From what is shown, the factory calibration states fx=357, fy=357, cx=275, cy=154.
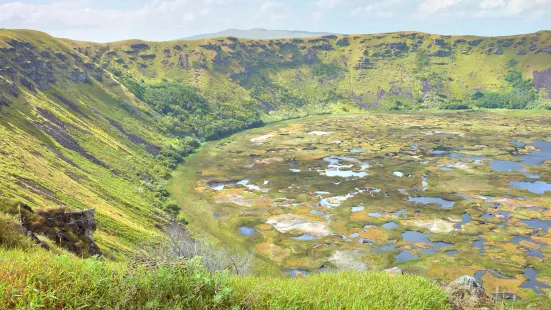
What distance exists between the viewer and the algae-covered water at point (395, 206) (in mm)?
77000

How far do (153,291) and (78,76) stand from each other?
20922cm

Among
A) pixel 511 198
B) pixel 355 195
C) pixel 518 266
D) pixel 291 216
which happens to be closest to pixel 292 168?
pixel 355 195

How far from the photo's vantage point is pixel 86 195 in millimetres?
86750

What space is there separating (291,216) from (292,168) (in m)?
48.1

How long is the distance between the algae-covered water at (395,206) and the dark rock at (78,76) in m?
75.6

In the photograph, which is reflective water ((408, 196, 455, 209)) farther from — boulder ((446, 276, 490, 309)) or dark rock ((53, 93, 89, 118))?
dark rock ((53, 93, 89, 118))

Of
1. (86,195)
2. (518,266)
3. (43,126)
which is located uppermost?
(43,126)

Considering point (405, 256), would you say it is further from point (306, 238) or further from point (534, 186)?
point (534, 186)

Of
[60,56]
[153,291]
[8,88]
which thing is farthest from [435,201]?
[60,56]

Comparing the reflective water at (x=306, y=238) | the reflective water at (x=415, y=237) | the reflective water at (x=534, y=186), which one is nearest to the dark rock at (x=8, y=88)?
the reflective water at (x=306, y=238)

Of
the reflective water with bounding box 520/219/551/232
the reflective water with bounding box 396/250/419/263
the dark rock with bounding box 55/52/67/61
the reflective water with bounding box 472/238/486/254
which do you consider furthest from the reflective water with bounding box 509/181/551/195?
the dark rock with bounding box 55/52/67/61

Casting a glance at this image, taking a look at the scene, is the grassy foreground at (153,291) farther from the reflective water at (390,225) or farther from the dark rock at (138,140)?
the dark rock at (138,140)

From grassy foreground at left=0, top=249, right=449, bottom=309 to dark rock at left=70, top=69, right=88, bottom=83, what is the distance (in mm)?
203821

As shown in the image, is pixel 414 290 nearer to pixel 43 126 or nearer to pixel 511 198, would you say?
pixel 511 198
